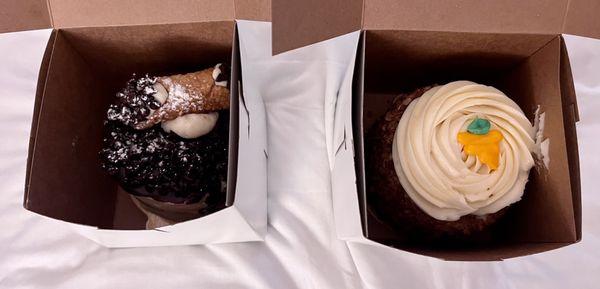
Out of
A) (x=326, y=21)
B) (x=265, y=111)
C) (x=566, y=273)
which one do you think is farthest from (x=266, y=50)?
(x=566, y=273)

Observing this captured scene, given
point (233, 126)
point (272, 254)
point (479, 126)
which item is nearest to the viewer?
point (233, 126)

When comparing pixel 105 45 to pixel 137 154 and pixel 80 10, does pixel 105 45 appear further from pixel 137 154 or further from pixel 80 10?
pixel 137 154

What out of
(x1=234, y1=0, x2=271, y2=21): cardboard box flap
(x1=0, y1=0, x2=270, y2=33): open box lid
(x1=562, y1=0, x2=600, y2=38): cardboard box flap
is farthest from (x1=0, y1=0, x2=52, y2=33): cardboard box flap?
(x1=562, y1=0, x2=600, y2=38): cardboard box flap

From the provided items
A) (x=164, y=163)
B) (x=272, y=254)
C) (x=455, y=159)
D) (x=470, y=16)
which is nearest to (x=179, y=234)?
(x=164, y=163)

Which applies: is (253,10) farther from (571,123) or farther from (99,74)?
(571,123)

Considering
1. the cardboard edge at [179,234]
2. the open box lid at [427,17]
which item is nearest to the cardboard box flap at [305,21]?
the open box lid at [427,17]
